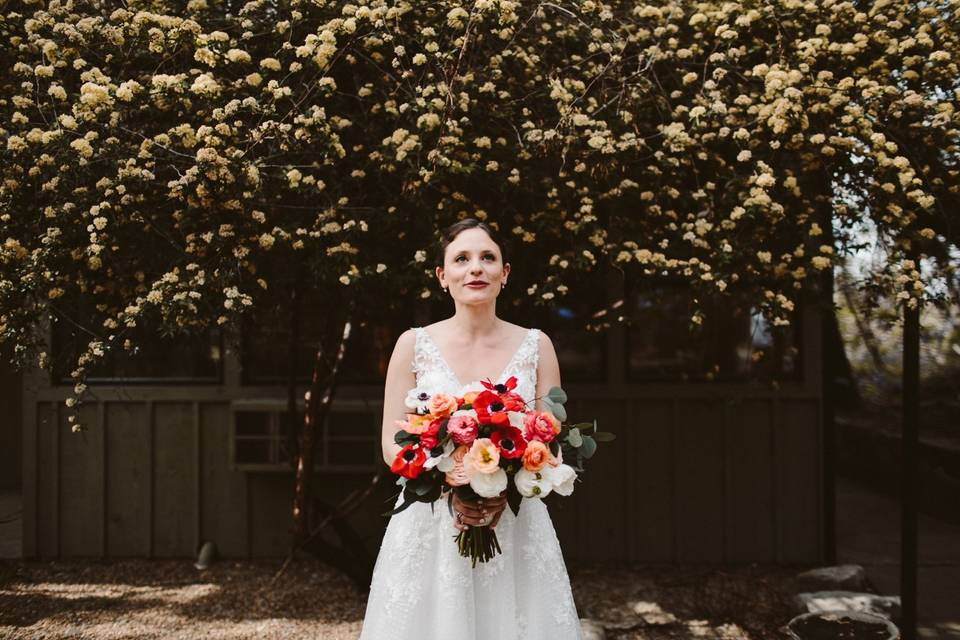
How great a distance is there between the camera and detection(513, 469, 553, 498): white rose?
2.38 meters

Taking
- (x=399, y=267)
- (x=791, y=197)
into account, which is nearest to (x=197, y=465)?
(x=399, y=267)

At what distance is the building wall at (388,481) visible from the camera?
5.95m

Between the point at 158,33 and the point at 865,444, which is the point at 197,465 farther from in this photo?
the point at 865,444

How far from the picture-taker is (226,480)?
6070 mm

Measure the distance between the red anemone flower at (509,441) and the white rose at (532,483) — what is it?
9cm

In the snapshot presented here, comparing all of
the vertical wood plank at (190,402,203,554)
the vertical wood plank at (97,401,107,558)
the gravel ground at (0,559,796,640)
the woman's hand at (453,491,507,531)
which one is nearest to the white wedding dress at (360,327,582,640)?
the woman's hand at (453,491,507,531)

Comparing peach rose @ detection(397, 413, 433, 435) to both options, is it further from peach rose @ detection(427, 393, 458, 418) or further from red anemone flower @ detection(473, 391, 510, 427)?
red anemone flower @ detection(473, 391, 510, 427)

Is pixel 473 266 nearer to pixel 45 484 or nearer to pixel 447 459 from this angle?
pixel 447 459

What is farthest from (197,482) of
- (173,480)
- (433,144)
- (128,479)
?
(433,144)

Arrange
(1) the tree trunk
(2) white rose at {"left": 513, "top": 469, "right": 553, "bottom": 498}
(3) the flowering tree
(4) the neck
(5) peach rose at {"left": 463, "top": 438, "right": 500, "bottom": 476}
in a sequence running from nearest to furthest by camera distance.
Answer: (5) peach rose at {"left": 463, "top": 438, "right": 500, "bottom": 476} < (2) white rose at {"left": 513, "top": 469, "right": 553, "bottom": 498} < (4) the neck < (3) the flowering tree < (1) the tree trunk

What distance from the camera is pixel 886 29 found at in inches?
166

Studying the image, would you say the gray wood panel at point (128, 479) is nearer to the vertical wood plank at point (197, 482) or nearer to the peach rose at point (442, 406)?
the vertical wood plank at point (197, 482)

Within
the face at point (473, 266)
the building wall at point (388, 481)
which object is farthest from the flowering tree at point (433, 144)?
the building wall at point (388, 481)

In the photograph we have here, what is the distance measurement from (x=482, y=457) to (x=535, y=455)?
17 cm
